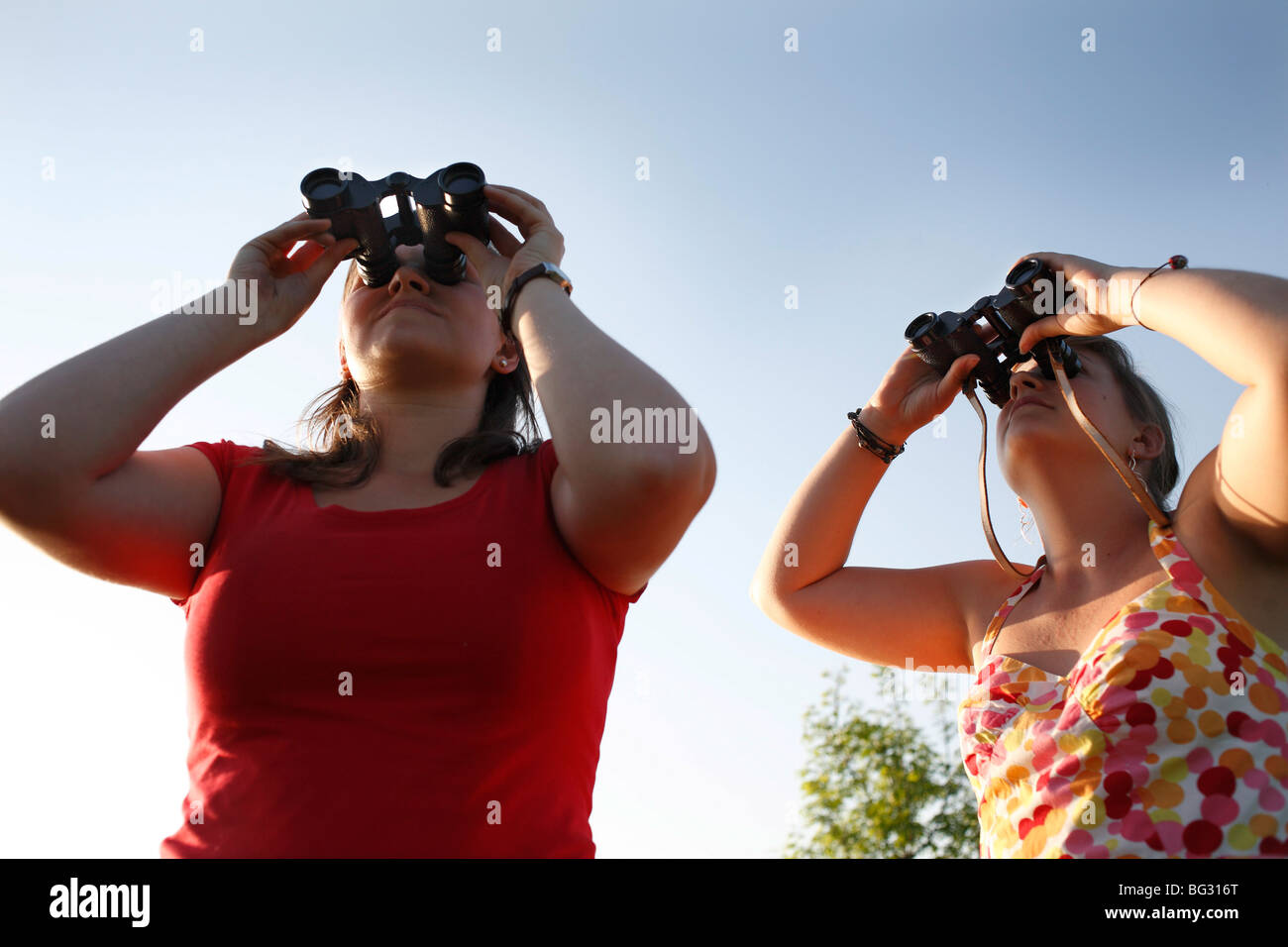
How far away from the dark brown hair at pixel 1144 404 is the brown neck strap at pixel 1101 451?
6.3 inches

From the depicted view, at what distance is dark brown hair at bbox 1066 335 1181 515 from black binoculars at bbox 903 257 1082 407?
0.09 meters

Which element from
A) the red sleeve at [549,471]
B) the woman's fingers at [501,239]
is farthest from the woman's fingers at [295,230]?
the red sleeve at [549,471]

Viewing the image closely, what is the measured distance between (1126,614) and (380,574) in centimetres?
135

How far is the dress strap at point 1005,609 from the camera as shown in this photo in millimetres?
2379

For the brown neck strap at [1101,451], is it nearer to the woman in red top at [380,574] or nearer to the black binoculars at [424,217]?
the woman in red top at [380,574]

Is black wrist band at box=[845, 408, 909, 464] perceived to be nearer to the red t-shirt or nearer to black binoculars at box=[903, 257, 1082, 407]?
black binoculars at box=[903, 257, 1082, 407]

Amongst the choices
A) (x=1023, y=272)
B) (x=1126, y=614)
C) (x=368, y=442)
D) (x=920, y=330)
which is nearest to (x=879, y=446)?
(x=920, y=330)

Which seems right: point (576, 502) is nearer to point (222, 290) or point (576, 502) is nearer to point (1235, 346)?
point (222, 290)

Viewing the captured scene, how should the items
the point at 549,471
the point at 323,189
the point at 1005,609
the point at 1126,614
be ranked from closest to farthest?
the point at 549,471
the point at 1126,614
the point at 323,189
the point at 1005,609

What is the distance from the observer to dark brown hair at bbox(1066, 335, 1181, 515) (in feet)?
8.07

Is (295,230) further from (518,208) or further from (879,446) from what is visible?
→ (879,446)

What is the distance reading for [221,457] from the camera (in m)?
1.88

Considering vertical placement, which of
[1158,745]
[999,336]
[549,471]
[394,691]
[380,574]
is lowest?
[1158,745]
